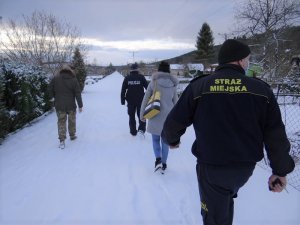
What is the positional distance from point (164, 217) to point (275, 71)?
1281 cm

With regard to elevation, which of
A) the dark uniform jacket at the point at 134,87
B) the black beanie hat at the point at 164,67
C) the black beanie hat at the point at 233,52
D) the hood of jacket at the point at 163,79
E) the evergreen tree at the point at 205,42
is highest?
the evergreen tree at the point at 205,42

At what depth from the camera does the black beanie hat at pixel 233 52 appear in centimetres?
263

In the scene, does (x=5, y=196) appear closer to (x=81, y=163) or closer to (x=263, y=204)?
(x=81, y=163)

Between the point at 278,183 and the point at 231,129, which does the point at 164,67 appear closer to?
the point at 231,129

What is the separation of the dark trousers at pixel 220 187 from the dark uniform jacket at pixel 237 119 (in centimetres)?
8

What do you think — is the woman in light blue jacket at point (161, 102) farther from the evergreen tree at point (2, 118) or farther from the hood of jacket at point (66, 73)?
the evergreen tree at point (2, 118)

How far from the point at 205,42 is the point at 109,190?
67279 millimetres

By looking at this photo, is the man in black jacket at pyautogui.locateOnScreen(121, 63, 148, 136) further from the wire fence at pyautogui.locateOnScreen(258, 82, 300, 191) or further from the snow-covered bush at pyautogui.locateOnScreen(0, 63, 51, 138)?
the wire fence at pyautogui.locateOnScreen(258, 82, 300, 191)

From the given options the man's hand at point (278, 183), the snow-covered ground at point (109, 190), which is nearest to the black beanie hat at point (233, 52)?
the man's hand at point (278, 183)

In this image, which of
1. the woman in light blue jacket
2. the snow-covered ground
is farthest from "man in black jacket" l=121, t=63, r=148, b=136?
the woman in light blue jacket

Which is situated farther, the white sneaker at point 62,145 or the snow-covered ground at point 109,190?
the white sneaker at point 62,145

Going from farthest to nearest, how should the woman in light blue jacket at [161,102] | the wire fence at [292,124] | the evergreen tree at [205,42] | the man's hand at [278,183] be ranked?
the evergreen tree at [205,42]
the wire fence at [292,124]
the woman in light blue jacket at [161,102]
the man's hand at [278,183]

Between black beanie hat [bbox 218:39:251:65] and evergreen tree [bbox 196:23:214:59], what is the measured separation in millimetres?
68119

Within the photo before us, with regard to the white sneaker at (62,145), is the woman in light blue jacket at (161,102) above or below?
above
